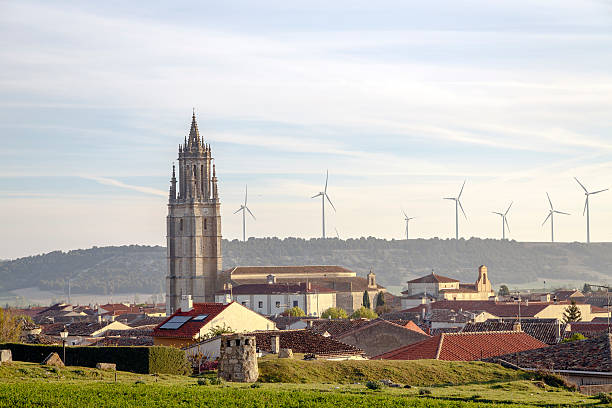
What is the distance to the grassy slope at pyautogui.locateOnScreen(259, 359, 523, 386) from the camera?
39.8 meters

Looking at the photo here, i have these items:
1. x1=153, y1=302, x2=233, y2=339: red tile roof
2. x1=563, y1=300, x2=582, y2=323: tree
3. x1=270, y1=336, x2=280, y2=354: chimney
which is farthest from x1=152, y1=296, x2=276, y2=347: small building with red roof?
x1=563, y1=300, x2=582, y2=323: tree

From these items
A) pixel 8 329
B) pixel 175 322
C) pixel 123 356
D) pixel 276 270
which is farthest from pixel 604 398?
pixel 276 270

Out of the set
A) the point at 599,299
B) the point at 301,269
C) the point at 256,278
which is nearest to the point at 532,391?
the point at 599,299

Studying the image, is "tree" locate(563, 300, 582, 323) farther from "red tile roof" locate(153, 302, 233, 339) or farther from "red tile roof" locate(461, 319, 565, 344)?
"red tile roof" locate(153, 302, 233, 339)

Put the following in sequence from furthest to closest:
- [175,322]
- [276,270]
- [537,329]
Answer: [276,270], [537,329], [175,322]

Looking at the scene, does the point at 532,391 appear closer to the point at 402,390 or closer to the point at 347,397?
the point at 402,390

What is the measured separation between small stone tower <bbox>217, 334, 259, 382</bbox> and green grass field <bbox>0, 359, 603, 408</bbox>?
111 cm

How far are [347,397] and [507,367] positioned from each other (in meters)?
15.1

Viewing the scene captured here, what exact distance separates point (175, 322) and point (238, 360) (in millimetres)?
22454

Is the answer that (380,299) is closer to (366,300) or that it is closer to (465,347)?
(366,300)

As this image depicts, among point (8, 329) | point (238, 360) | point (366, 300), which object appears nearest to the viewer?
point (238, 360)

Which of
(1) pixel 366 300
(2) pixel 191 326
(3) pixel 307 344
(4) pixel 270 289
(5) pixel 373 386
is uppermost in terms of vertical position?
(4) pixel 270 289

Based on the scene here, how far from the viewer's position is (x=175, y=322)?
59594 millimetres

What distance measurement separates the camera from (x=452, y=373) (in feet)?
142
